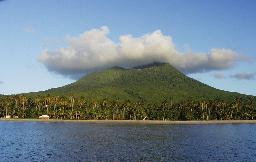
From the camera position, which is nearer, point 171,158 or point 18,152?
point 171,158

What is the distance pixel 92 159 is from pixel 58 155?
7936 mm

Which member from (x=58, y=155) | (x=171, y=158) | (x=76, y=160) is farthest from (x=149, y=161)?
(x=58, y=155)

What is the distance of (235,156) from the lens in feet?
250

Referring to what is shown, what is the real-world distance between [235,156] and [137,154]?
1729 cm

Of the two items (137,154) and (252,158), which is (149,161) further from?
(252,158)

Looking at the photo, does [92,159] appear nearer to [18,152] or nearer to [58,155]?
[58,155]

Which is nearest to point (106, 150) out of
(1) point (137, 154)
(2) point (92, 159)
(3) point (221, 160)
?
(1) point (137, 154)

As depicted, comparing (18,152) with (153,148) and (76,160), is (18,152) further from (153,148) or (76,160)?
(153,148)

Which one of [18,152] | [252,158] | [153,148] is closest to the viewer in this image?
[252,158]

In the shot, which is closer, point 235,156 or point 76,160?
point 76,160

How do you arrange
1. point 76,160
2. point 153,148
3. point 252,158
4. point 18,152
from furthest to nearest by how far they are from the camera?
1. point 153,148
2. point 18,152
3. point 252,158
4. point 76,160

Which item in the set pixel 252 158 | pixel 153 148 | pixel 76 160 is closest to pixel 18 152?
pixel 76 160

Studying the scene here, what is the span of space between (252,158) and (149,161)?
18.4 m

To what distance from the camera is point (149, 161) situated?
6825 cm
